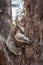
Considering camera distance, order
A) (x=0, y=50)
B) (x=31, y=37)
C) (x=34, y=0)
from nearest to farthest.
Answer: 1. (x=34, y=0)
2. (x=31, y=37)
3. (x=0, y=50)

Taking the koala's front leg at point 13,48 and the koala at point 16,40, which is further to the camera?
the koala's front leg at point 13,48

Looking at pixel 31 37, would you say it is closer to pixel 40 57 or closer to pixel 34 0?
pixel 40 57

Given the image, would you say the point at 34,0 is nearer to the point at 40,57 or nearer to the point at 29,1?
the point at 29,1

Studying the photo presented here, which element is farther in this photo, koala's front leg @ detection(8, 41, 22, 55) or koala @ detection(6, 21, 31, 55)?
koala's front leg @ detection(8, 41, 22, 55)

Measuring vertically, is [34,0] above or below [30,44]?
above

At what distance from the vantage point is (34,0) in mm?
2293

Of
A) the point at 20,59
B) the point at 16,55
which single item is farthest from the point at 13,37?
the point at 20,59

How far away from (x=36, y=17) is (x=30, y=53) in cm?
42

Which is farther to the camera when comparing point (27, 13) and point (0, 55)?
point (0, 55)

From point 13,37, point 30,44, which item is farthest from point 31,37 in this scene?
point 13,37

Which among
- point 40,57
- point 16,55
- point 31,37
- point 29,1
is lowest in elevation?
point 16,55

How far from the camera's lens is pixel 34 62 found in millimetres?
2371

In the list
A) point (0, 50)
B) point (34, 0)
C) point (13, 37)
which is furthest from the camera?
Answer: point (13, 37)

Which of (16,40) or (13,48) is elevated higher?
(16,40)
